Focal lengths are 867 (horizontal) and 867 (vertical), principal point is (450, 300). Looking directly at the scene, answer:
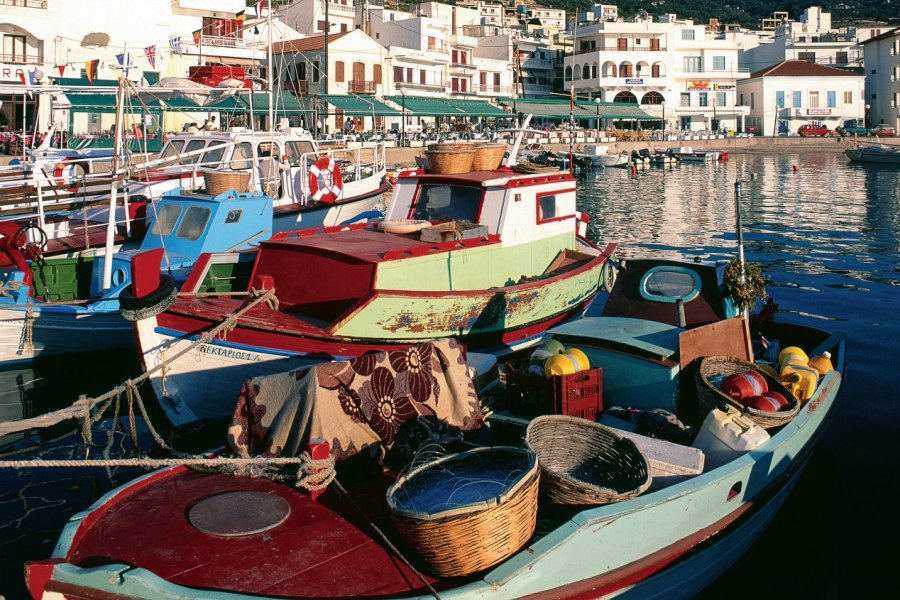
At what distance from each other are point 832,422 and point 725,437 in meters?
4.39

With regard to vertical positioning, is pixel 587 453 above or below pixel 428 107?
below

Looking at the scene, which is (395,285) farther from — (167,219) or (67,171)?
(67,171)

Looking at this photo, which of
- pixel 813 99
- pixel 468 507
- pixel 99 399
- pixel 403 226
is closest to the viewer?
pixel 468 507

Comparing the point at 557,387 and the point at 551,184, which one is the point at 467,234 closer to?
the point at 551,184

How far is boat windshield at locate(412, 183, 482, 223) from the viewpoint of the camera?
1373cm

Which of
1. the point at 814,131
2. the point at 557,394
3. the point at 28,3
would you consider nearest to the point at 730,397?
the point at 557,394

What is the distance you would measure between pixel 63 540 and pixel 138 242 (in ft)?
41.9

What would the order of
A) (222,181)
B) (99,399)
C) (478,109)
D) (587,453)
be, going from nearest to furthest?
(587,453)
(99,399)
(222,181)
(478,109)

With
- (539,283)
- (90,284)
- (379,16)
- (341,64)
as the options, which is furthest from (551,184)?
(379,16)

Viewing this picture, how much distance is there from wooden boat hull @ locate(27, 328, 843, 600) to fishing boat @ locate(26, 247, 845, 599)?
0.04 ft

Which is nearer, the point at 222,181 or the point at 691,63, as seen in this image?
the point at 222,181

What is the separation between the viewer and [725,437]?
7750 millimetres

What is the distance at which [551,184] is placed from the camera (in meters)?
14.4

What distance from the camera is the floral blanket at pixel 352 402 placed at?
7.34 metres
